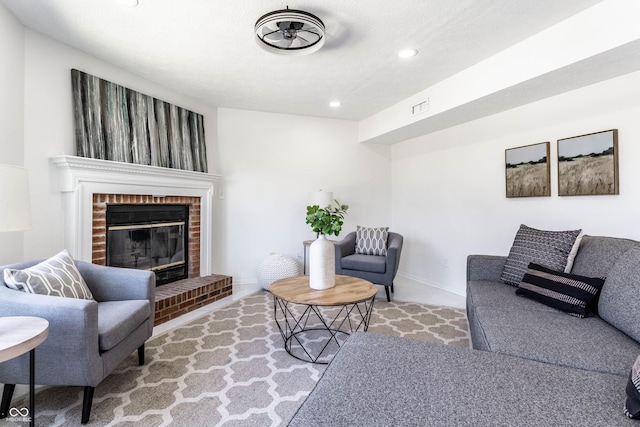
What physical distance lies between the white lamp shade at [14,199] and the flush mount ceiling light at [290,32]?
166 cm

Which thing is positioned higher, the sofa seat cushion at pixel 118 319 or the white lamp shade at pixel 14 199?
the white lamp shade at pixel 14 199

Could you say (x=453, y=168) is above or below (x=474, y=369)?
above

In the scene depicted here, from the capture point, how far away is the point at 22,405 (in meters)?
1.76

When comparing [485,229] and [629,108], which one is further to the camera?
[485,229]

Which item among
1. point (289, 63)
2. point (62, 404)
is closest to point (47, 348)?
point (62, 404)

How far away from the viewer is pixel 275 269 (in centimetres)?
396

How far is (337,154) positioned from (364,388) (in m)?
4.13

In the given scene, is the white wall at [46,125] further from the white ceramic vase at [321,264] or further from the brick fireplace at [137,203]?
the white ceramic vase at [321,264]

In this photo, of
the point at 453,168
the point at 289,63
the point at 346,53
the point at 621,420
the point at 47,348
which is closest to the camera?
the point at 621,420

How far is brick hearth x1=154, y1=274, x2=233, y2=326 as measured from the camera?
2.95 meters

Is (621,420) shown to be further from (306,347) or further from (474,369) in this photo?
(306,347)

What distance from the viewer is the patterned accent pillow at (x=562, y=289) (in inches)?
70.9

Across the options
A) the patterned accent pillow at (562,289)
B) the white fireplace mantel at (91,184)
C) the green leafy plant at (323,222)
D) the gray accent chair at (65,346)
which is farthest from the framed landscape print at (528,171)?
the gray accent chair at (65,346)

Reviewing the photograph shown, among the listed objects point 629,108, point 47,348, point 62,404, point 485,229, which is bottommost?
point 62,404
